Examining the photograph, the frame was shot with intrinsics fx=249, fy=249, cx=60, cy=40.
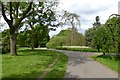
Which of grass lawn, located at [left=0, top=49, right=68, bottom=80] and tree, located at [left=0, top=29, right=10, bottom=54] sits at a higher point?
tree, located at [left=0, top=29, right=10, bottom=54]

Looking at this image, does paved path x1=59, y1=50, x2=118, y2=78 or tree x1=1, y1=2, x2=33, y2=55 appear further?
tree x1=1, y1=2, x2=33, y2=55

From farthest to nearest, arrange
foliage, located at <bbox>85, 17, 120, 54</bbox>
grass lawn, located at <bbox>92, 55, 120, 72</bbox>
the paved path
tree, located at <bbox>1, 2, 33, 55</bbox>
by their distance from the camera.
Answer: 1. tree, located at <bbox>1, 2, 33, 55</bbox>
2. foliage, located at <bbox>85, 17, 120, 54</bbox>
3. grass lawn, located at <bbox>92, 55, 120, 72</bbox>
4. the paved path

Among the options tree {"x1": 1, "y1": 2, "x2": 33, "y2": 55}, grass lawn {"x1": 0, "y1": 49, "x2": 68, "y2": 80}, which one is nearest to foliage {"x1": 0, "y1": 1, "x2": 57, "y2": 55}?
tree {"x1": 1, "y1": 2, "x2": 33, "y2": 55}

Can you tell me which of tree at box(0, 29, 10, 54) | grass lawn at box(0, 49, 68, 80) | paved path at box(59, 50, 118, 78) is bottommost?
paved path at box(59, 50, 118, 78)

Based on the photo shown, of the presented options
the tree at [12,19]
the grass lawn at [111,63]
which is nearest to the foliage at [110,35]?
the grass lawn at [111,63]

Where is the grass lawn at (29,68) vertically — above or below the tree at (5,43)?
below

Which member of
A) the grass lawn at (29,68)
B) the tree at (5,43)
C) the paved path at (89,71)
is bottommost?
the paved path at (89,71)

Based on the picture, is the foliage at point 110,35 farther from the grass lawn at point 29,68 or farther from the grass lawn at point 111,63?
the grass lawn at point 29,68

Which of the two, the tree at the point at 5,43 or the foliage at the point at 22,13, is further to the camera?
the tree at the point at 5,43

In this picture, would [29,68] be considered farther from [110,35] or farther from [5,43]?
[5,43]

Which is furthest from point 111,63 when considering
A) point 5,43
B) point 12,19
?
point 5,43

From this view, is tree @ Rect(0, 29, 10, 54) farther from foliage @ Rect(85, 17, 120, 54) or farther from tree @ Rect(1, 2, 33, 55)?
foliage @ Rect(85, 17, 120, 54)

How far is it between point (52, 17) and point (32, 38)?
18177 mm

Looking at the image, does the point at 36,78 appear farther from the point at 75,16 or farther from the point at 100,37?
the point at 75,16
